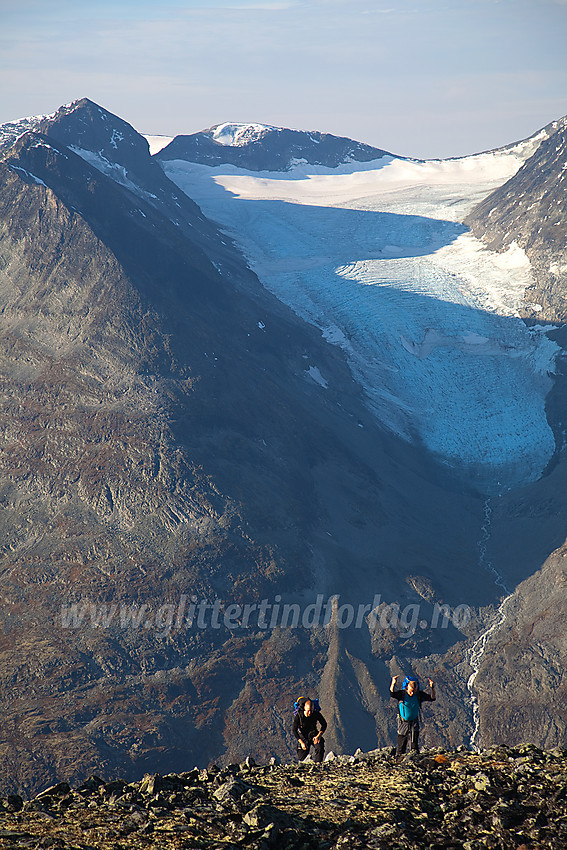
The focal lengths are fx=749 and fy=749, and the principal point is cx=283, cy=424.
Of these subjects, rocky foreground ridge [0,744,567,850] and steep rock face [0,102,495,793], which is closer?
rocky foreground ridge [0,744,567,850]

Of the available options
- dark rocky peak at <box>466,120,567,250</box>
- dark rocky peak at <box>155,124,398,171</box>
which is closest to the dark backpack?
dark rocky peak at <box>466,120,567,250</box>

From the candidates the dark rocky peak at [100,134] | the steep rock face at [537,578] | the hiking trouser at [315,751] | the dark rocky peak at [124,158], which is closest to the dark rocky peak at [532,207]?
the steep rock face at [537,578]

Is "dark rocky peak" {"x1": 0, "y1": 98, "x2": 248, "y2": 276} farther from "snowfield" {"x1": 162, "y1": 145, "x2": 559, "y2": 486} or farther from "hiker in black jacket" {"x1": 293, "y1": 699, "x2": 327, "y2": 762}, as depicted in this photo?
"hiker in black jacket" {"x1": 293, "y1": 699, "x2": 327, "y2": 762}

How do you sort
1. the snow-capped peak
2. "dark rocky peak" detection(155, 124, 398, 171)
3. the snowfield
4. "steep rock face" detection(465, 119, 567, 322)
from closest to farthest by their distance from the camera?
the snowfield → "steep rock face" detection(465, 119, 567, 322) → "dark rocky peak" detection(155, 124, 398, 171) → the snow-capped peak

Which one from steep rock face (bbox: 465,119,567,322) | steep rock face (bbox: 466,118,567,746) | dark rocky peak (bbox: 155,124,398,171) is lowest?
steep rock face (bbox: 466,118,567,746)

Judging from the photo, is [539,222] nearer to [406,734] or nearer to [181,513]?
[181,513]
